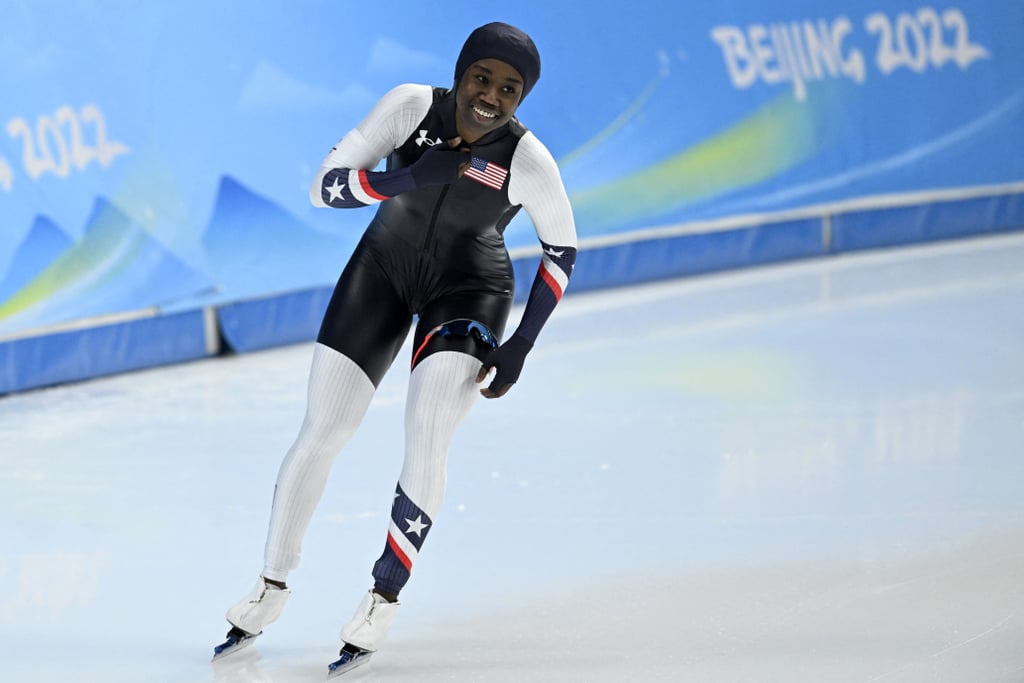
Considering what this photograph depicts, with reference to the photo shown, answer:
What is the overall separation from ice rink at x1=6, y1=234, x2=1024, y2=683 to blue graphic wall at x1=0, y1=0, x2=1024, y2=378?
599 mm

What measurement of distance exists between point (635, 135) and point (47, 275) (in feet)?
12.0

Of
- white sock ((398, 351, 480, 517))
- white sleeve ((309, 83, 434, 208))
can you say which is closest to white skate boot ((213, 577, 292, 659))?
white sock ((398, 351, 480, 517))

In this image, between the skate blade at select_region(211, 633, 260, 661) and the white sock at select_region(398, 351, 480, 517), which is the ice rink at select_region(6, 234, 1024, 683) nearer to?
the skate blade at select_region(211, 633, 260, 661)

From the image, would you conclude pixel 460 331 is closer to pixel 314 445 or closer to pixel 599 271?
pixel 314 445

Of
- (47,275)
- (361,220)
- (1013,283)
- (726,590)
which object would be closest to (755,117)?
(1013,283)

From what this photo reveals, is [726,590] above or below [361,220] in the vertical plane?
below

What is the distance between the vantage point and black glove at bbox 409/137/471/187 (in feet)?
11.0

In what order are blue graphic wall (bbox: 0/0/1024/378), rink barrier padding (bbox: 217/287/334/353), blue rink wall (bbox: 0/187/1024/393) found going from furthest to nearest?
1. rink barrier padding (bbox: 217/287/334/353)
2. blue rink wall (bbox: 0/187/1024/393)
3. blue graphic wall (bbox: 0/0/1024/378)

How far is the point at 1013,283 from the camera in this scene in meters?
8.55

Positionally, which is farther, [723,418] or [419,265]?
[723,418]

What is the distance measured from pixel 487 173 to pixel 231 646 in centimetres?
126

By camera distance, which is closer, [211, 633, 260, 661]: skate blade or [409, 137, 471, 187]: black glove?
[409, 137, 471, 187]: black glove

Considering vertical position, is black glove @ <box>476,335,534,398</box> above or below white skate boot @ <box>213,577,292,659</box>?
above

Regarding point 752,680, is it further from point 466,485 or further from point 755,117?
point 755,117
